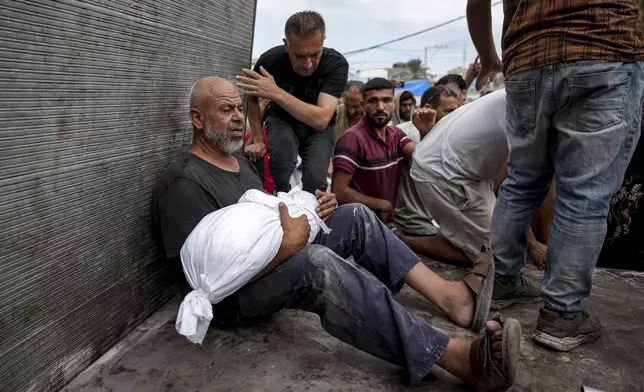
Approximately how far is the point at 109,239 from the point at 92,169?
293 mm

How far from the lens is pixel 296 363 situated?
1.84 metres

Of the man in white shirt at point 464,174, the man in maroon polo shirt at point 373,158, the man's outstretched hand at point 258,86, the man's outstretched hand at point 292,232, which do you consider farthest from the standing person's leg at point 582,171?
the man in maroon polo shirt at point 373,158

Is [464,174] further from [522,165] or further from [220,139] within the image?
[220,139]

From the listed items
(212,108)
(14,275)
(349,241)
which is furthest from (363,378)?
(212,108)

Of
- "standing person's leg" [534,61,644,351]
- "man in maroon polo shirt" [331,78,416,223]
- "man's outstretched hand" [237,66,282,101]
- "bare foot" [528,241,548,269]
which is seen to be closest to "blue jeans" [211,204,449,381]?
"standing person's leg" [534,61,644,351]

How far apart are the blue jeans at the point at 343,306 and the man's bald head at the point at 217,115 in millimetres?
739

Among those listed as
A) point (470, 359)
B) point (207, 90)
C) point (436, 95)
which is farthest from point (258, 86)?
point (436, 95)

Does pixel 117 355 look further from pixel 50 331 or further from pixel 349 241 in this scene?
pixel 349 241

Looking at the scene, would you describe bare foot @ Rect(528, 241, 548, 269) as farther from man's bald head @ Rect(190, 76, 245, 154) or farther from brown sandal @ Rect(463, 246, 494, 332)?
man's bald head @ Rect(190, 76, 245, 154)

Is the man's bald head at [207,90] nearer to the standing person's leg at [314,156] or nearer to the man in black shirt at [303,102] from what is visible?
the man in black shirt at [303,102]

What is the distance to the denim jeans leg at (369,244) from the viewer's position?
7.28 ft

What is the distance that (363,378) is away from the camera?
175 centimetres

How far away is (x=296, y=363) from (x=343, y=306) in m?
0.32

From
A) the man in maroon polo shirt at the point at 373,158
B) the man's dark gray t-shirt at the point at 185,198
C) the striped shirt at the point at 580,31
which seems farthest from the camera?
the man in maroon polo shirt at the point at 373,158
